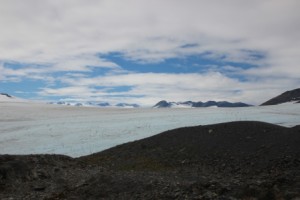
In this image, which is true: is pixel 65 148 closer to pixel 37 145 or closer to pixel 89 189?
pixel 37 145

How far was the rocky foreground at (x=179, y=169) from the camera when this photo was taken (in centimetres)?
1199

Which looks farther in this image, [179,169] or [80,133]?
[80,133]

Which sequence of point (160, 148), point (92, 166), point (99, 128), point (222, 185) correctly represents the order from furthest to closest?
point (99, 128) → point (160, 148) → point (92, 166) → point (222, 185)

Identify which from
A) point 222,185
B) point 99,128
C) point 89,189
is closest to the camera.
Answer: point 222,185

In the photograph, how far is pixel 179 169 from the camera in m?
20.2

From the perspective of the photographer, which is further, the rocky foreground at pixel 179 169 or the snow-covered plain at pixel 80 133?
the snow-covered plain at pixel 80 133

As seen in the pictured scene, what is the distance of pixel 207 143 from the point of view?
77.2 feet

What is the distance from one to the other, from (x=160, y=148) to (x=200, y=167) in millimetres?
4772

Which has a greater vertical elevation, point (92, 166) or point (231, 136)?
point (231, 136)

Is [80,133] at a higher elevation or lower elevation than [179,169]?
higher

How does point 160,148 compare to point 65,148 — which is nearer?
point 160,148

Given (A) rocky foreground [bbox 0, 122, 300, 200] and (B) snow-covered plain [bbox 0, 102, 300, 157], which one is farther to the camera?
(B) snow-covered plain [bbox 0, 102, 300, 157]

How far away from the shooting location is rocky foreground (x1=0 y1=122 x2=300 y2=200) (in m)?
12.0

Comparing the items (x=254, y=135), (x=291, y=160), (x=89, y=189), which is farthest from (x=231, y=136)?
(x=89, y=189)
